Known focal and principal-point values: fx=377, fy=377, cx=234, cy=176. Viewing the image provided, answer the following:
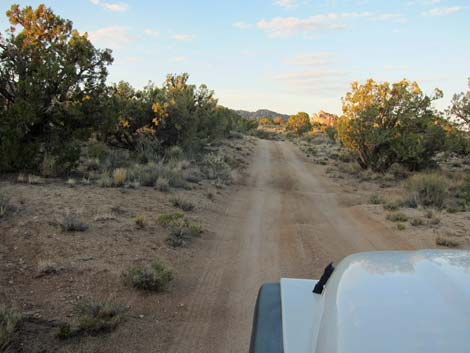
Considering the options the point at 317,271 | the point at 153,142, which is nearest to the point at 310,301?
the point at 317,271

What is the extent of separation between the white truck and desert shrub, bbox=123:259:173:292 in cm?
342

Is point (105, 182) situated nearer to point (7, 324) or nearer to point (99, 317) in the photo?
point (99, 317)

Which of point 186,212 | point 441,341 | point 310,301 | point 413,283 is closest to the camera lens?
point 441,341

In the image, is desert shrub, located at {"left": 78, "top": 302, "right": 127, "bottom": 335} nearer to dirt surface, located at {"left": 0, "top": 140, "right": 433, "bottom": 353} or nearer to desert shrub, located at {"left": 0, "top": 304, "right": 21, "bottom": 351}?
dirt surface, located at {"left": 0, "top": 140, "right": 433, "bottom": 353}

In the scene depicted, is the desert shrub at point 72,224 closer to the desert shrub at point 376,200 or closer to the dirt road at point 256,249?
the dirt road at point 256,249

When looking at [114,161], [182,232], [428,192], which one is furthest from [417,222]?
[114,161]

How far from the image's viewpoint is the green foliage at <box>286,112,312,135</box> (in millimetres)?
69438

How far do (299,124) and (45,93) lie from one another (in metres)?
62.1

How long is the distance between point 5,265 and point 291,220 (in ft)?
23.3

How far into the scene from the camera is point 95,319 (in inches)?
174

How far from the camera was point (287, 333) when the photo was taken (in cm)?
198

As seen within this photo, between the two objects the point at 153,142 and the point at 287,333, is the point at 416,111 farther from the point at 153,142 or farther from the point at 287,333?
the point at 287,333

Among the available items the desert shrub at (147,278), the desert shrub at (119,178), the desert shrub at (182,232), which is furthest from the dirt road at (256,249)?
the desert shrub at (119,178)

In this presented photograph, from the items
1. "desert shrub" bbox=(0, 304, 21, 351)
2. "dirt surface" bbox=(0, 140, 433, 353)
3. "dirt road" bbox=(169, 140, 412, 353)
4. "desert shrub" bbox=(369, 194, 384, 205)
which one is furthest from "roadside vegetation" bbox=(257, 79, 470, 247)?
"desert shrub" bbox=(0, 304, 21, 351)
